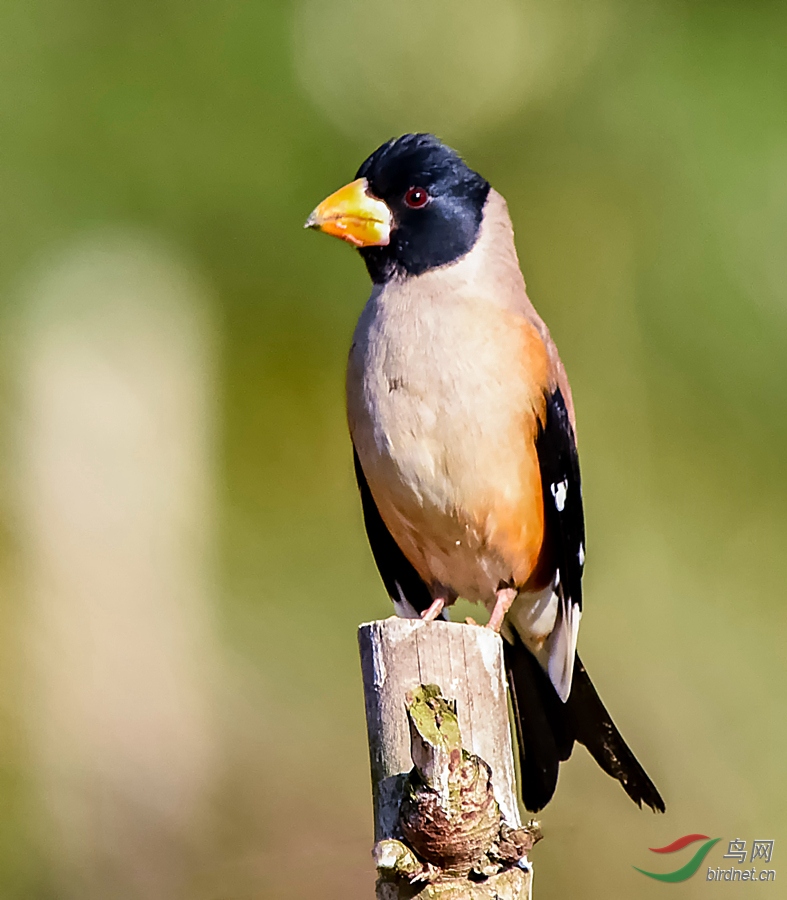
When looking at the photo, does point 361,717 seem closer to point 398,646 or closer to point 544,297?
point 544,297

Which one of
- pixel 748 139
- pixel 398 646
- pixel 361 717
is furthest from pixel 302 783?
pixel 748 139

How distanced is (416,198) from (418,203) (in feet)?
0.05

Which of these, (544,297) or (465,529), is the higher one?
(544,297)

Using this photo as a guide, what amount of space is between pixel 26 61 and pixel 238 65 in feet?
4.75

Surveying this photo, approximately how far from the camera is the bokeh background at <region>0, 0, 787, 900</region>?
5.89 meters

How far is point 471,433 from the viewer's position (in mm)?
2922

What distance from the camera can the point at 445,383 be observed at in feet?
9.52

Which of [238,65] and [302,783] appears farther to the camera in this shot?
[238,65]

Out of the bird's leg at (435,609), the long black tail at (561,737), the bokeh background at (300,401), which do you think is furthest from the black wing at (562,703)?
the bokeh background at (300,401)

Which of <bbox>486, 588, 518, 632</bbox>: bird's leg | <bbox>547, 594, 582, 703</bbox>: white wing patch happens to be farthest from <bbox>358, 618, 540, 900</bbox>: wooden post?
<bbox>547, 594, 582, 703</bbox>: white wing patch

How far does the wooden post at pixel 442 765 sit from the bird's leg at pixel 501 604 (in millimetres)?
714

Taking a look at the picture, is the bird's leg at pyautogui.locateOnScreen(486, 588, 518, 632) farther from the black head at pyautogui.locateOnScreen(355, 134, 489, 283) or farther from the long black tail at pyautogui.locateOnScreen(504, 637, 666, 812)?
the black head at pyautogui.locateOnScreen(355, 134, 489, 283)

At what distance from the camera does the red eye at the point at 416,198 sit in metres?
3.22

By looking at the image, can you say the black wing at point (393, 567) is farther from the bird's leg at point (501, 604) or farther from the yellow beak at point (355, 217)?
the yellow beak at point (355, 217)
